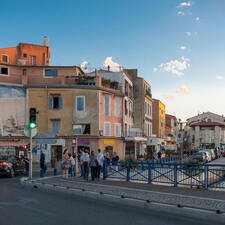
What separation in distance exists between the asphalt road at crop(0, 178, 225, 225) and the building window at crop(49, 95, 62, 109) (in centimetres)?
3003

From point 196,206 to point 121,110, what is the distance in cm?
3710

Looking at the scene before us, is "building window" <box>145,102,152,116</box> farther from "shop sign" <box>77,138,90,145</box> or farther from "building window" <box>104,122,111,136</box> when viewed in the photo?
"shop sign" <box>77,138,90,145</box>

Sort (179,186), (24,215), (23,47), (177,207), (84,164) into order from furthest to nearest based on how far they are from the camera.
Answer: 1. (23,47)
2. (84,164)
3. (179,186)
4. (177,207)
5. (24,215)

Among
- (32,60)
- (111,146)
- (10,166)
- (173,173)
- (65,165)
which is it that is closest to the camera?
(173,173)

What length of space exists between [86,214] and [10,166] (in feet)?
49.0

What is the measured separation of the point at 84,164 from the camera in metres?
21.0

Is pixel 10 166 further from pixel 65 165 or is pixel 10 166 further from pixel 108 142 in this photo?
pixel 108 142

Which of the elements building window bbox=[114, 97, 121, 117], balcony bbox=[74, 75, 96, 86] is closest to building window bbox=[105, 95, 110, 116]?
building window bbox=[114, 97, 121, 117]

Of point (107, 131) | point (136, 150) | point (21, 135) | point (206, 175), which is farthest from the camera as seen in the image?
point (136, 150)

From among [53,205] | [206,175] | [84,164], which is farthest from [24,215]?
[84,164]

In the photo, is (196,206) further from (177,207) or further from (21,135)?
(21,135)

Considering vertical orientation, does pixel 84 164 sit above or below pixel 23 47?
below

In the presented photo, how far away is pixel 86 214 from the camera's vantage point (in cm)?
1038

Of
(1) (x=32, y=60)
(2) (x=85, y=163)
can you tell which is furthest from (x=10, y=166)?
(1) (x=32, y=60)
